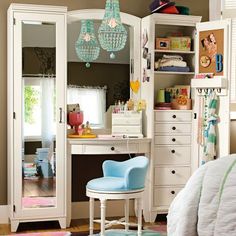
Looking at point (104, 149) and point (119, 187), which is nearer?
point (119, 187)

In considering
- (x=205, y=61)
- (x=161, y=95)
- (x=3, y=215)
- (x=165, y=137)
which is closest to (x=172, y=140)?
(x=165, y=137)

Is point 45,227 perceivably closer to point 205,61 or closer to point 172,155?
point 172,155

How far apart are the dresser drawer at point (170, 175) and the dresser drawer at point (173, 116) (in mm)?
468

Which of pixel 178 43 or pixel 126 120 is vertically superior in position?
pixel 178 43

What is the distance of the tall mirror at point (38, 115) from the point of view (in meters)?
4.31

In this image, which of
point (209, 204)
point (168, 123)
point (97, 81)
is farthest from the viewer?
point (97, 81)

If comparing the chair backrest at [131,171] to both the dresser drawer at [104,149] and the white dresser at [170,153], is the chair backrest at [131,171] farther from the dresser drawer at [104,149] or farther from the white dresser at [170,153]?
the white dresser at [170,153]

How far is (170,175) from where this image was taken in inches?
184

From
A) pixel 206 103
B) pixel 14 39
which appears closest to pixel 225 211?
pixel 206 103

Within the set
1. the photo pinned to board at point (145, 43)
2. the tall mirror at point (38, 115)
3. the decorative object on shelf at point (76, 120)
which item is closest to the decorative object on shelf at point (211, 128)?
the photo pinned to board at point (145, 43)

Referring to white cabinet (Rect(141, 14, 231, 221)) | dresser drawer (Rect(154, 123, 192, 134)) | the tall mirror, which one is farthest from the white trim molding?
dresser drawer (Rect(154, 123, 192, 134))

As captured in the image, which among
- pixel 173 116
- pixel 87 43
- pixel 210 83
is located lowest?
pixel 173 116

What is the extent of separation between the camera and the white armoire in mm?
4262

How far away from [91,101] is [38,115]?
628mm
